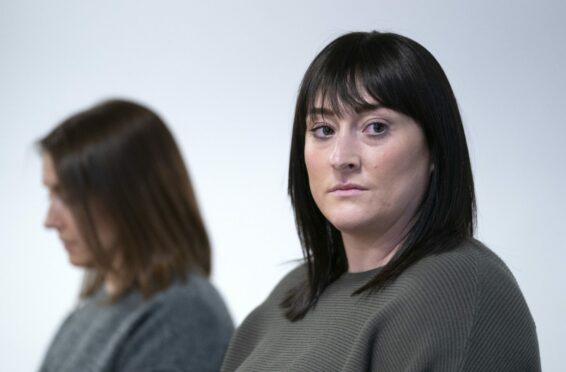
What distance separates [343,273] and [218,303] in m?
0.35

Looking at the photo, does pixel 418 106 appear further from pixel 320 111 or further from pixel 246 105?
pixel 246 105

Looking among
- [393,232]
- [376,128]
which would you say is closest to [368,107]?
[376,128]

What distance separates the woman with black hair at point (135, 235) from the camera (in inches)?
49.4

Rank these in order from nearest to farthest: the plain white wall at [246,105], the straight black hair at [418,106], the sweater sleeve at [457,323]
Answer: the sweater sleeve at [457,323] < the straight black hair at [418,106] < the plain white wall at [246,105]

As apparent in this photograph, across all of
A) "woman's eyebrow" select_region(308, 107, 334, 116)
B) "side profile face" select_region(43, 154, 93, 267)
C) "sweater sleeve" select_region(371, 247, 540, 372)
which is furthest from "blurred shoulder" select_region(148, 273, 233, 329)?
"woman's eyebrow" select_region(308, 107, 334, 116)

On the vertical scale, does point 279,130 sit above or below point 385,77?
A: below

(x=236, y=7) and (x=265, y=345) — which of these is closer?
(x=265, y=345)

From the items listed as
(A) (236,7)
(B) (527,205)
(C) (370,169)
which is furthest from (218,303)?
(A) (236,7)

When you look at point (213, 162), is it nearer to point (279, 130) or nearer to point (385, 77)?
point (279, 130)

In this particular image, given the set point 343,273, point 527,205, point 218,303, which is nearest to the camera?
point 218,303

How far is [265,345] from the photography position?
1.60 m

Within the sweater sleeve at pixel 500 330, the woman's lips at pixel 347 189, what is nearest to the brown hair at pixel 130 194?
the woman's lips at pixel 347 189

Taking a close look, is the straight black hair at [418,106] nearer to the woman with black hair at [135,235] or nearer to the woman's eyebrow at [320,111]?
the woman's eyebrow at [320,111]

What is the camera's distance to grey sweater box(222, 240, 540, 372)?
48.8 inches
